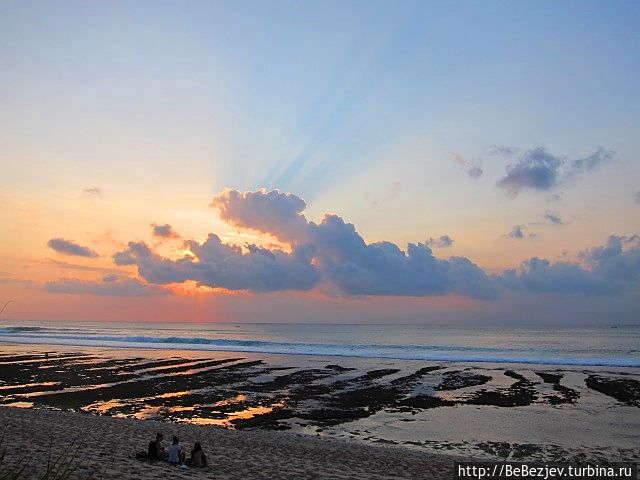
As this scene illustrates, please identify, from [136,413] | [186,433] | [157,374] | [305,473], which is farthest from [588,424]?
[157,374]

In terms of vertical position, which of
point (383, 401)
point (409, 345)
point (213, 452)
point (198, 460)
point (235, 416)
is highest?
point (198, 460)

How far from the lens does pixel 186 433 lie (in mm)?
17453

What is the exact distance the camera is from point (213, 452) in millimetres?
14867

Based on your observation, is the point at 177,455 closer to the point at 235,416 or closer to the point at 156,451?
the point at 156,451

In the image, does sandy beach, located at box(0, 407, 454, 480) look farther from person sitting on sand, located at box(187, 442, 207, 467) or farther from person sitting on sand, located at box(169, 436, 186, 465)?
person sitting on sand, located at box(169, 436, 186, 465)

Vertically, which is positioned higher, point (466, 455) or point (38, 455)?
point (38, 455)

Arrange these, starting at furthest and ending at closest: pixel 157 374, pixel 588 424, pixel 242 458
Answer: pixel 157 374
pixel 588 424
pixel 242 458

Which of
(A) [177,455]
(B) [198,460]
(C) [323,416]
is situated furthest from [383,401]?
(A) [177,455]

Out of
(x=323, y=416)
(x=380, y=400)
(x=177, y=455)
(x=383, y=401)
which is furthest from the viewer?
(x=380, y=400)

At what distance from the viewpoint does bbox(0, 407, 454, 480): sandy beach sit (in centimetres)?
1247

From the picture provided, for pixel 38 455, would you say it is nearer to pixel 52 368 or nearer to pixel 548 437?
pixel 548 437

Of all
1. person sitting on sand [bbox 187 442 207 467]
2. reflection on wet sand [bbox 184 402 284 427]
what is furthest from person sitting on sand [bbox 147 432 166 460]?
reflection on wet sand [bbox 184 402 284 427]

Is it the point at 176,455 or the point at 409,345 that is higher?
the point at 176,455

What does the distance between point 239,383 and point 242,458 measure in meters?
17.9
